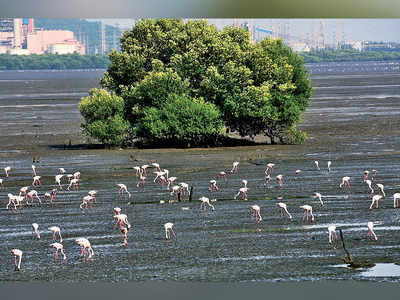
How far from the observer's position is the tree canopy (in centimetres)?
3628

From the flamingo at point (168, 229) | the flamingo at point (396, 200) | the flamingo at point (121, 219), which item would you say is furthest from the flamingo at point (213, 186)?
the flamingo at point (168, 229)

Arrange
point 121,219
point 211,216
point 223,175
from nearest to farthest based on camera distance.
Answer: point 121,219, point 211,216, point 223,175

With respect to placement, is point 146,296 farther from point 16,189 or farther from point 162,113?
point 162,113

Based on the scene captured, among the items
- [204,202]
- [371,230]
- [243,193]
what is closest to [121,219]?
[204,202]

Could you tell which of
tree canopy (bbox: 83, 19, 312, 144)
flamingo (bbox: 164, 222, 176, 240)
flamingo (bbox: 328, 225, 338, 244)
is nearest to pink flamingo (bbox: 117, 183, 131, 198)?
flamingo (bbox: 164, 222, 176, 240)

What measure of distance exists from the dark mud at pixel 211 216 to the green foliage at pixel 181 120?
838 mm

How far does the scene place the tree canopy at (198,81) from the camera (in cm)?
3628

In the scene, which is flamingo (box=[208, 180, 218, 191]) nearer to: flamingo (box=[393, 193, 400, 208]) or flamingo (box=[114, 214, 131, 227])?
flamingo (box=[393, 193, 400, 208])

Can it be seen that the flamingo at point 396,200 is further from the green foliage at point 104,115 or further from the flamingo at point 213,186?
the green foliage at point 104,115

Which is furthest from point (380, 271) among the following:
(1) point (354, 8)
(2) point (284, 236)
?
(1) point (354, 8)

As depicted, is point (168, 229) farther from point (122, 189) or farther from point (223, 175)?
point (223, 175)

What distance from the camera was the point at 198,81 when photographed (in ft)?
125

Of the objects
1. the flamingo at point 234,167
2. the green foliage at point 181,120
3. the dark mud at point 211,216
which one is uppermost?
the green foliage at point 181,120

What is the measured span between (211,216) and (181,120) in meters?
15.4
